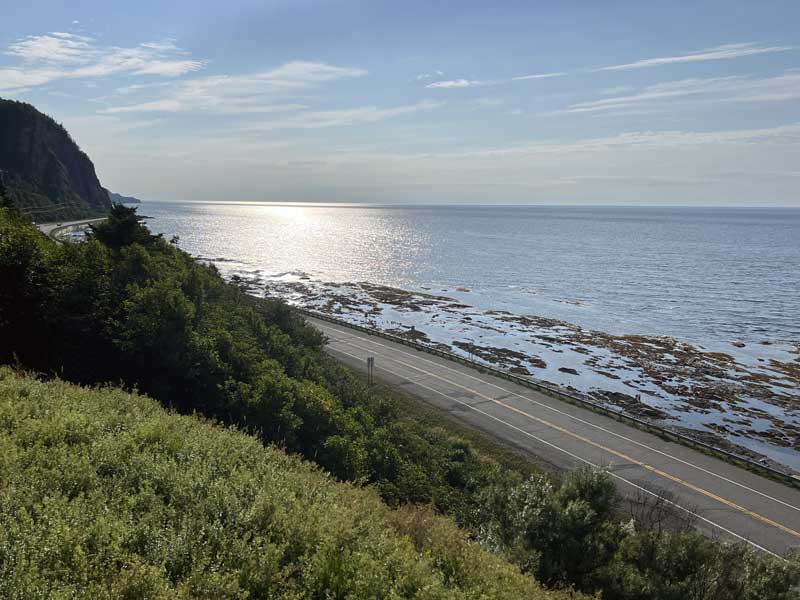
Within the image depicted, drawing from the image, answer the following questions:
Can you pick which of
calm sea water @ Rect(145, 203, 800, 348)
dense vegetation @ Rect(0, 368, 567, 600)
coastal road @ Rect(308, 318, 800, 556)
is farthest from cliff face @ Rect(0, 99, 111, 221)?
dense vegetation @ Rect(0, 368, 567, 600)

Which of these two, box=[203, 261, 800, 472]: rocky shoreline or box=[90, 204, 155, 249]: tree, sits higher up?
box=[90, 204, 155, 249]: tree

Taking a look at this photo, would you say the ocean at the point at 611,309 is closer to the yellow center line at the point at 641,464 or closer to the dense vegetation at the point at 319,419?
the yellow center line at the point at 641,464

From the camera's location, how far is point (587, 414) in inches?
1351

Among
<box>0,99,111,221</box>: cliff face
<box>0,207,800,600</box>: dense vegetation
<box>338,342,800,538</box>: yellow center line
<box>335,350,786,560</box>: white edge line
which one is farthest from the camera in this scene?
<box>0,99,111,221</box>: cliff face

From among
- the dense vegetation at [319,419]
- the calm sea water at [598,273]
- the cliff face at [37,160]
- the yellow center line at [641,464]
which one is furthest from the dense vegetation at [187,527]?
the cliff face at [37,160]

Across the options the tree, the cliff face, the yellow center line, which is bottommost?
the yellow center line

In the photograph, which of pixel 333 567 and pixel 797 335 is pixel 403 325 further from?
pixel 333 567

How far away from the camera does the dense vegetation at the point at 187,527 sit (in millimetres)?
6773

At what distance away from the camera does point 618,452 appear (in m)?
29.1

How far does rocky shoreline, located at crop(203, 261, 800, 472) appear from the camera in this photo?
125ft

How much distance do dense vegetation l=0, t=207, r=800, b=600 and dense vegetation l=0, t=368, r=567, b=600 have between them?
2.45 m

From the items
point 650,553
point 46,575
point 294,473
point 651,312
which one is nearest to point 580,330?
point 651,312

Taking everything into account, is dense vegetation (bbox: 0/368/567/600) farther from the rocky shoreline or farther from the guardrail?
the rocky shoreline

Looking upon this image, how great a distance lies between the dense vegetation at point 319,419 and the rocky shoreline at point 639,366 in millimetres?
19932
